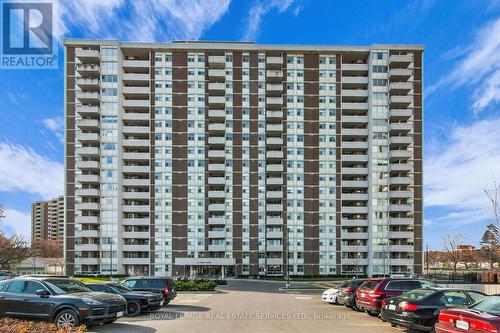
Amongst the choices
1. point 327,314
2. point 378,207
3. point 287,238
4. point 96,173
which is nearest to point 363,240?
point 378,207

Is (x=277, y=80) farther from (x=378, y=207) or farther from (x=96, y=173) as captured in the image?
(x=96, y=173)

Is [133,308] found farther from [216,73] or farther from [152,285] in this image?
[216,73]

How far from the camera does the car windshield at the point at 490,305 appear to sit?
9.35 metres

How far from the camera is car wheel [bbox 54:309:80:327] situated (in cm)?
1245

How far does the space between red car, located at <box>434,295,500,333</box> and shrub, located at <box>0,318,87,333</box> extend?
9.69m

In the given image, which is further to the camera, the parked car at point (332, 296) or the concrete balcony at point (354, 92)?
the concrete balcony at point (354, 92)

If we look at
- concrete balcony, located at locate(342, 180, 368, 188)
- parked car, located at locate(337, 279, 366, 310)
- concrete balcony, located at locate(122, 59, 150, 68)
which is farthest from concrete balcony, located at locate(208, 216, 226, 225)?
parked car, located at locate(337, 279, 366, 310)

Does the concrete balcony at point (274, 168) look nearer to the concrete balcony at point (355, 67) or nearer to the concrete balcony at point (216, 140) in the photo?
the concrete balcony at point (216, 140)

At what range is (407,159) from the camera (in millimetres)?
79000

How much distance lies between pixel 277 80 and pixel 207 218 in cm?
3109

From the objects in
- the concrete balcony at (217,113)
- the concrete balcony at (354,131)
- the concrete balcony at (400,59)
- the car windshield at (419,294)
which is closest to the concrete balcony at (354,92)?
the concrete balcony at (354,131)

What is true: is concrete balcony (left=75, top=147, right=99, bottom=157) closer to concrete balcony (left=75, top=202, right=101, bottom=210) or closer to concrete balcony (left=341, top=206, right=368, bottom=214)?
concrete balcony (left=75, top=202, right=101, bottom=210)

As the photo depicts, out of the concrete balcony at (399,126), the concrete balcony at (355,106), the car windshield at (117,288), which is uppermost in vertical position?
the concrete balcony at (355,106)

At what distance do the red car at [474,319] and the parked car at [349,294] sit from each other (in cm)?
1157
